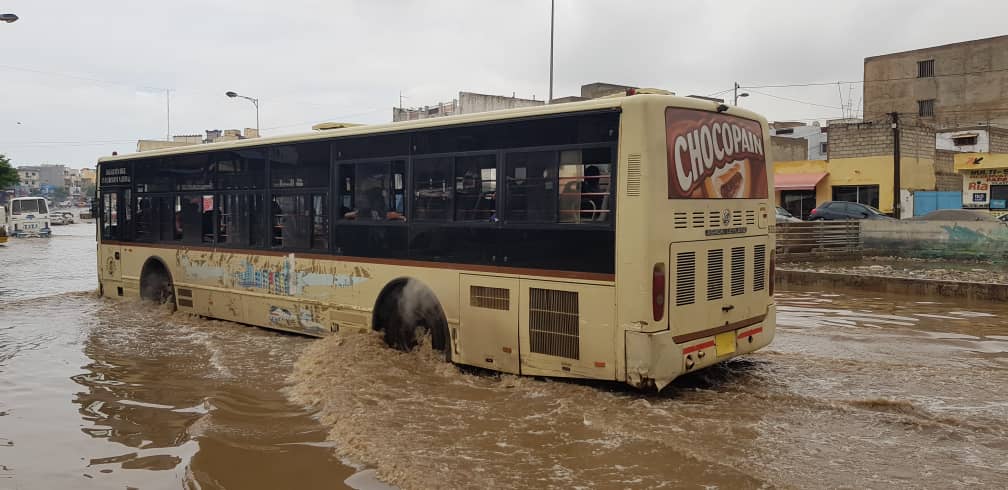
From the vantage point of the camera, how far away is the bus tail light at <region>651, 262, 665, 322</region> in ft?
22.1

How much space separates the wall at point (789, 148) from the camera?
4897cm

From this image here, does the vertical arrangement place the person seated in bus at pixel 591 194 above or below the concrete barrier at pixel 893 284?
above

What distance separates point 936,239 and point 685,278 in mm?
19388

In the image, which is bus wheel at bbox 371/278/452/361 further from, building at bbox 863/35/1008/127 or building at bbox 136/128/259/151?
building at bbox 863/35/1008/127

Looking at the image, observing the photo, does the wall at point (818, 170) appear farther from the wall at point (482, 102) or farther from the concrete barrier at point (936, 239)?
the wall at point (482, 102)

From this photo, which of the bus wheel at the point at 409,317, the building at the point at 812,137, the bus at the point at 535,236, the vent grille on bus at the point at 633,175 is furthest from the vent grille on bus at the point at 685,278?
the building at the point at 812,137

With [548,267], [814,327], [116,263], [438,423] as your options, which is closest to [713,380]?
[548,267]

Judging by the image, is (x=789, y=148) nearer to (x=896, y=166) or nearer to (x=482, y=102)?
(x=896, y=166)

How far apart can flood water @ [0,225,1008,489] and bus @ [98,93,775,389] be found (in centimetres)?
45

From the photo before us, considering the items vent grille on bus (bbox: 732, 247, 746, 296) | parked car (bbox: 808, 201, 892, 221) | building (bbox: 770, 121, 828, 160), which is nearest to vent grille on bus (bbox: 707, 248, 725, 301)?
vent grille on bus (bbox: 732, 247, 746, 296)

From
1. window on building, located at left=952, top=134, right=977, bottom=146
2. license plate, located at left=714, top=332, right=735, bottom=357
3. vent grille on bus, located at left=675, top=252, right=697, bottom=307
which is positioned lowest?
license plate, located at left=714, top=332, right=735, bottom=357

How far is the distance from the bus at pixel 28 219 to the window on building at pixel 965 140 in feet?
162

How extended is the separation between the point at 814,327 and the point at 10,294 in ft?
56.3

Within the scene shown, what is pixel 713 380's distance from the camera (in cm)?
819
